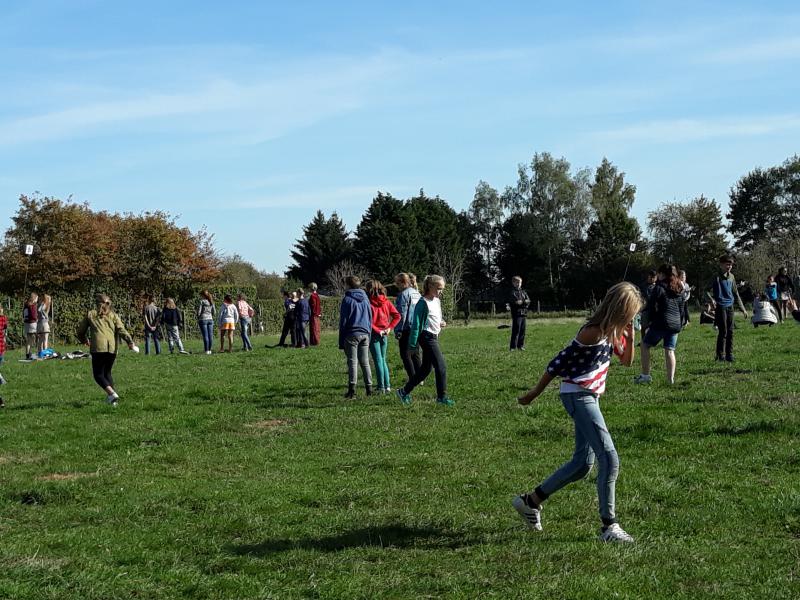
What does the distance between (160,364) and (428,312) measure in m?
11.9

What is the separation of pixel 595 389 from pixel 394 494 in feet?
8.33

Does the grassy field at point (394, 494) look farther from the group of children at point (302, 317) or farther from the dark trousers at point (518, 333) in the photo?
the group of children at point (302, 317)

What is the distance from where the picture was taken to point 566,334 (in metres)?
28.9

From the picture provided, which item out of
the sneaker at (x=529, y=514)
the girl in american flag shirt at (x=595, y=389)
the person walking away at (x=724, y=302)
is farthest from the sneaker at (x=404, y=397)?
the girl in american flag shirt at (x=595, y=389)

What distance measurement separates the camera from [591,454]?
22.2 ft

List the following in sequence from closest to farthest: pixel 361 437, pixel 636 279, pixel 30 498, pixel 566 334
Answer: pixel 30 498
pixel 361 437
pixel 566 334
pixel 636 279

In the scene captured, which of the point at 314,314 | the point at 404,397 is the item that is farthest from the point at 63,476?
the point at 314,314

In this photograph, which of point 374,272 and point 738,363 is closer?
point 738,363

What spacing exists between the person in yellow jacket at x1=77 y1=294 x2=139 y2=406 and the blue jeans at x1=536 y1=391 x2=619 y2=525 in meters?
9.64

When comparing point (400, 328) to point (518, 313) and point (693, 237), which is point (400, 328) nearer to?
point (518, 313)

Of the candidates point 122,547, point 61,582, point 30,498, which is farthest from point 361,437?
point 61,582

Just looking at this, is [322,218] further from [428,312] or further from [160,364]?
[428,312]

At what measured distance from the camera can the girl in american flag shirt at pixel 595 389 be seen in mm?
6531

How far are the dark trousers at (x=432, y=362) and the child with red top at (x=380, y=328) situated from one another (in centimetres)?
114
